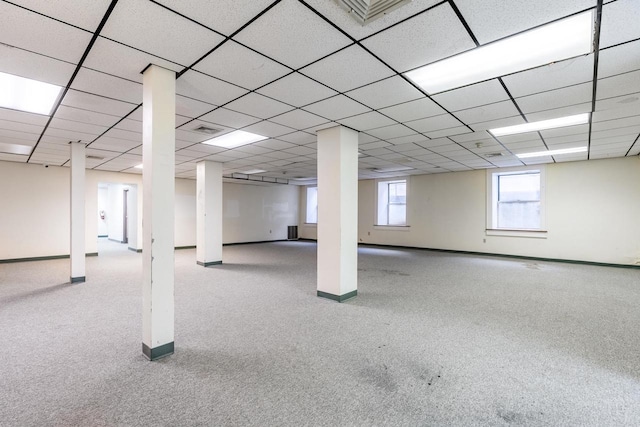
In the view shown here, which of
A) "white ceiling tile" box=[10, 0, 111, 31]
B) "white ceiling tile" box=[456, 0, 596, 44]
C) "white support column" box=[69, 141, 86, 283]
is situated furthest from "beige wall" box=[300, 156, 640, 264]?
"white ceiling tile" box=[10, 0, 111, 31]

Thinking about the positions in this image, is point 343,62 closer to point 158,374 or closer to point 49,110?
point 158,374

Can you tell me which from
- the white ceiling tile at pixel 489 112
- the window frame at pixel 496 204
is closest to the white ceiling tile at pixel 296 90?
the white ceiling tile at pixel 489 112

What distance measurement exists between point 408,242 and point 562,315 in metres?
6.60

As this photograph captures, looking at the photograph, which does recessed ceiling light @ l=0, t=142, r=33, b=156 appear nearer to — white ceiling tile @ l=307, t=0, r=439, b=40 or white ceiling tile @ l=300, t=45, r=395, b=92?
white ceiling tile @ l=300, t=45, r=395, b=92

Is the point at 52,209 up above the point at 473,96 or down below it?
below

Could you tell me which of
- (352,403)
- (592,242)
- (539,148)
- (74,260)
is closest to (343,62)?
(352,403)

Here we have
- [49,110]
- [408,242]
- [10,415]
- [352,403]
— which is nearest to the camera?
[10,415]

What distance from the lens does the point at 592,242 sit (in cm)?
720

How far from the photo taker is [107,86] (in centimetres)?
294

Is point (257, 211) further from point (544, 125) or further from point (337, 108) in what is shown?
point (544, 125)

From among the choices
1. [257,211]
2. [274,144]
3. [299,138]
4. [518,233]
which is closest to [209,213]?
[274,144]

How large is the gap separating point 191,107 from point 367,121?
7.22 ft

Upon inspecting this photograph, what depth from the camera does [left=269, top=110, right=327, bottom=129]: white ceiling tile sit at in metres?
3.75

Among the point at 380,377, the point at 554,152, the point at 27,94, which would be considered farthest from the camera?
the point at 554,152
